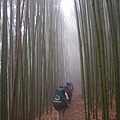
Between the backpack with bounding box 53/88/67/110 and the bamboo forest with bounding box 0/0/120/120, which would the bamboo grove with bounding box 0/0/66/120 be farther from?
the backpack with bounding box 53/88/67/110

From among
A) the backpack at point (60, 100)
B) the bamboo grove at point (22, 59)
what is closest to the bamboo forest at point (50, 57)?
the bamboo grove at point (22, 59)

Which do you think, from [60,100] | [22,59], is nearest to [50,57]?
[60,100]

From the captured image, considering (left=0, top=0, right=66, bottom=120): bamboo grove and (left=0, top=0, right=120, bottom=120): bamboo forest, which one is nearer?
(left=0, top=0, right=120, bottom=120): bamboo forest

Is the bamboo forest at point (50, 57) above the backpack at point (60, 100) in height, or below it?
above

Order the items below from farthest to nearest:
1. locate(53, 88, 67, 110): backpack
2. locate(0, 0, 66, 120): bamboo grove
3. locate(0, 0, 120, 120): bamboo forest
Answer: locate(53, 88, 67, 110): backpack
locate(0, 0, 66, 120): bamboo grove
locate(0, 0, 120, 120): bamboo forest

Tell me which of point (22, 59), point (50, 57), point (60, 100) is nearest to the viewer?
point (22, 59)

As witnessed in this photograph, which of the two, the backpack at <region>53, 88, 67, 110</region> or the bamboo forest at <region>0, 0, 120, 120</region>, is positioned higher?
the bamboo forest at <region>0, 0, 120, 120</region>

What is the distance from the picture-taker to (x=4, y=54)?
2.74 metres

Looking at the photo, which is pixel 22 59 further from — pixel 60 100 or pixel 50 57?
pixel 50 57

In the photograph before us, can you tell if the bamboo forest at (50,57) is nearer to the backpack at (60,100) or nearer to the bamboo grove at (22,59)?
the bamboo grove at (22,59)

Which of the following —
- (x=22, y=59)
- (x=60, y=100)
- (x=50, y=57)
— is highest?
(x=50, y=57)

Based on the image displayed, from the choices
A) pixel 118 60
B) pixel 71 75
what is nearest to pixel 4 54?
pixel 118 60

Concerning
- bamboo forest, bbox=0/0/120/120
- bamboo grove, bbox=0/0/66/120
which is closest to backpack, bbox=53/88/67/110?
bamboo forest, bbox=0/0/120/120

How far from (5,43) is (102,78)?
1518mm
